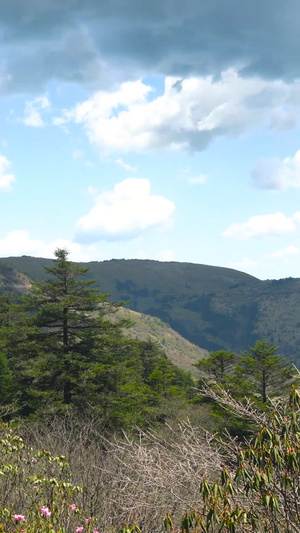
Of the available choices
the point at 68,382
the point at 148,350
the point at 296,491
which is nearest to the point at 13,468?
the point at 296,491

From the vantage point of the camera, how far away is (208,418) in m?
38.6

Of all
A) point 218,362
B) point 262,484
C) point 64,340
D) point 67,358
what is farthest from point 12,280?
point 262,484

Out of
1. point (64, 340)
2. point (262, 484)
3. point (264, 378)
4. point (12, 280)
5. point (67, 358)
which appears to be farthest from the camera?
point (12, 280)

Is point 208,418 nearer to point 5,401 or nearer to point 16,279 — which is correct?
point 5,401

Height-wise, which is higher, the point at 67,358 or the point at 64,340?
the point at 64,340

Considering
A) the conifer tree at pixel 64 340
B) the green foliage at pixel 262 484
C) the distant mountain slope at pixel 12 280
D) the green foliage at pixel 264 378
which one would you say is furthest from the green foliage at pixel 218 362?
the distant mountain slope at pixel 12 280

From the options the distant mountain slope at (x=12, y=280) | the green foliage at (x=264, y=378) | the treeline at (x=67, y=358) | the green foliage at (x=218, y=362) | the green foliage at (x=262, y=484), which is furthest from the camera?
the distant mountain slope at (x=12, y=280)

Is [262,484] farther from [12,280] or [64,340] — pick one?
[12,280]

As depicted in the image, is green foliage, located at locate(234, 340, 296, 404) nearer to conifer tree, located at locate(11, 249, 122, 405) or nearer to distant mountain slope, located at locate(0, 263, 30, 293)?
conifer tree, located at locate(11, 249, 122, 405)

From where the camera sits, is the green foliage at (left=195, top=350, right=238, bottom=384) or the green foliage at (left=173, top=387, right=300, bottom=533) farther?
the green foliage at (left=195, top=350, right=238, bottom=384)

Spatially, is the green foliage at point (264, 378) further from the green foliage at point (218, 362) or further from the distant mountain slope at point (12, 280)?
the distant mountain slope at point (12, 280)

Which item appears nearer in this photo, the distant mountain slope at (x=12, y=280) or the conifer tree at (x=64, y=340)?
the conifer tree at (x=64, y=340)

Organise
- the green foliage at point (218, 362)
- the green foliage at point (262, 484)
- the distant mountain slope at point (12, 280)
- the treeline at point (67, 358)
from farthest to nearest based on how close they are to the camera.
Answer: the distant mountain slope at point (12, 280)
the green foliage at point (218, 362)
the treeline at point (67, 358)
the green foliage at point (262, 484)

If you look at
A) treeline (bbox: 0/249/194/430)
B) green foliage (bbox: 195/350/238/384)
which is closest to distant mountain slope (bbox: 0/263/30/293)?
green foliage (bbox: 195/350/238/384)
